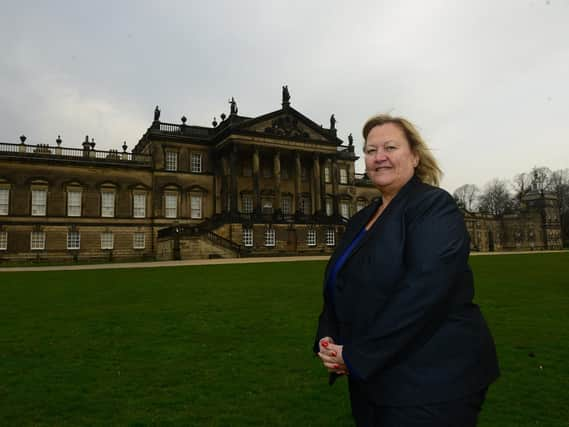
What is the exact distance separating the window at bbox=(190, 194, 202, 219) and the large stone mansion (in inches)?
4.2

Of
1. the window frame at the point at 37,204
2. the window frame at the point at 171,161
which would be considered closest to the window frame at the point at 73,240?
the window frame at the point at 37,204

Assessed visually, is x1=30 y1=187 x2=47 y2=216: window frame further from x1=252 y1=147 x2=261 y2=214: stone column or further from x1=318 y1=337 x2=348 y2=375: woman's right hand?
x1=318 y1=337 x2=348 y2=375: woman's right hand

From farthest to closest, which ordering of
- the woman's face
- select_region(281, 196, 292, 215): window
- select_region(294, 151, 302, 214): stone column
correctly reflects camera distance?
1. select_region(281, 196, 292, 215): window
2. select_region(294, 151, 302, 214): stone column
3. the woman's face

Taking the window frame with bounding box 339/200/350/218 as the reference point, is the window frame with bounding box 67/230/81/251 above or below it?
below

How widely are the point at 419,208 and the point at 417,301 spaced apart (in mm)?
491

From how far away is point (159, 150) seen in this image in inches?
1752

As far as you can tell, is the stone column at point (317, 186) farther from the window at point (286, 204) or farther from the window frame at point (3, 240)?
the window frame at point (3, 240)

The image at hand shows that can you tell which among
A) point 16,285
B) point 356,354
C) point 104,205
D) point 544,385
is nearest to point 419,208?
point 356,354

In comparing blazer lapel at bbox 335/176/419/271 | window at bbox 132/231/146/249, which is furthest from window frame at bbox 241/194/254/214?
blazer lapel at bbox 335/176/419/271

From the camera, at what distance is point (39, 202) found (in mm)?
39844

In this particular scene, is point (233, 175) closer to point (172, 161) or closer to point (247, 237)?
point (247, 237)

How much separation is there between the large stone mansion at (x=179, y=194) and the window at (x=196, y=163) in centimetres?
11

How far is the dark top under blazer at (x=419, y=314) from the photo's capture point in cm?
200

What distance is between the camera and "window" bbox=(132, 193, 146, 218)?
4353 centimetres
